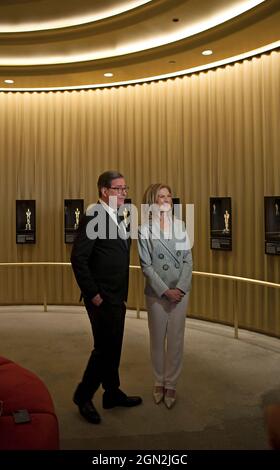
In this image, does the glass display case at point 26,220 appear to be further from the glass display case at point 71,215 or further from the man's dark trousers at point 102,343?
the man's dark trousers at point 102,343

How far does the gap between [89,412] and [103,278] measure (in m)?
1.16

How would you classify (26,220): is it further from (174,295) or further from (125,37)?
(174,295)

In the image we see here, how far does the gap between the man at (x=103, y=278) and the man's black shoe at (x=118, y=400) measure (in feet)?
0.57

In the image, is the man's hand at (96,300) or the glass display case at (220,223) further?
the glass display case at (220,223)

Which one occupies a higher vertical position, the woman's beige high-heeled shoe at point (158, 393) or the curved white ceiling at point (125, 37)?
the curved white ceiling at point (125, 37)

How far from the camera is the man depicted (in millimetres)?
3881

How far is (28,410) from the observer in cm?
280

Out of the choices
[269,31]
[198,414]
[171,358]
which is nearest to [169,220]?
[171,358]

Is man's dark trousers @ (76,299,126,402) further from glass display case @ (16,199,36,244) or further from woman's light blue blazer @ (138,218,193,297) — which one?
glass display case @ (16,199,36,244)

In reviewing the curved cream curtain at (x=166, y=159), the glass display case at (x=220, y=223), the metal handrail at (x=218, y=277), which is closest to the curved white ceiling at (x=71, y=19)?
the curved cream curtain at (x=166, y=159)

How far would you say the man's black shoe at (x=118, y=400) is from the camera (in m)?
4.21

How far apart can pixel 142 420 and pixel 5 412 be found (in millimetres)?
1552

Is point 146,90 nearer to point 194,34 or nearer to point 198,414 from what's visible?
point 194,34

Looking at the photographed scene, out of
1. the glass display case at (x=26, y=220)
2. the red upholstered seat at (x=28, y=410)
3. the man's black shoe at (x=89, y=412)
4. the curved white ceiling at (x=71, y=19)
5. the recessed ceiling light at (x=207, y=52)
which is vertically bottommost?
the man's black shoe at (x=89, y=412)
